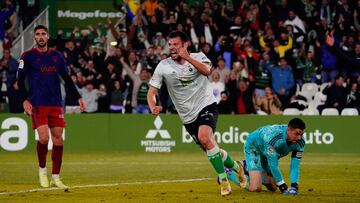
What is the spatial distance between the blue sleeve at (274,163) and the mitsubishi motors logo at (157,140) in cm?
1376

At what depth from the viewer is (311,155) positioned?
26828 millimetres

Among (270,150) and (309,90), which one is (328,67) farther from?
(270,150)

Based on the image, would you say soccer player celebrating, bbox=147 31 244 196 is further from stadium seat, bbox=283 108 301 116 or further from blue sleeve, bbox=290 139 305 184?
stadium seat, bbox=283 108 301 116

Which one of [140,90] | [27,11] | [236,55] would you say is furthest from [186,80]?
[27,11]

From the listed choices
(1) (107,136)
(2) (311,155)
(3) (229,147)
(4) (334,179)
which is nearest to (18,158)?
(1) (107,136)

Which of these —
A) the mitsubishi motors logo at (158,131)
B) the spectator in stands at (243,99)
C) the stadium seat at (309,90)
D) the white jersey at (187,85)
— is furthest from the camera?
the stadium seat at (309,90)

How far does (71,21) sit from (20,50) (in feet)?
10.5

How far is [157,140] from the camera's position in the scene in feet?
92.2

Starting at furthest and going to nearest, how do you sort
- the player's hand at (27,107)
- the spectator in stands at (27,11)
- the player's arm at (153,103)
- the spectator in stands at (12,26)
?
the spectator in stands at (27,11) < the spectator in stands at (12,26) < the player's hand at (27,107) < the player's arm at (153,103)

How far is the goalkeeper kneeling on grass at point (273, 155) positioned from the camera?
46.3ft

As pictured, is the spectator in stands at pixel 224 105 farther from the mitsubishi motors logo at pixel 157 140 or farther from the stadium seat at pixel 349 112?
the stadium seat at pixel 349 112

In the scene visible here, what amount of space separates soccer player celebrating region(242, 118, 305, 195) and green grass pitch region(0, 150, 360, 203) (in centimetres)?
22

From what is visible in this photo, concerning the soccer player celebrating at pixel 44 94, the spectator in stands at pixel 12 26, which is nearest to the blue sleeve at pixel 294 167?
the soccer player celebrating at pixel 44 94

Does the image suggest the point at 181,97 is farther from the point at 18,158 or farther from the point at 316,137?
the point at 316,137
